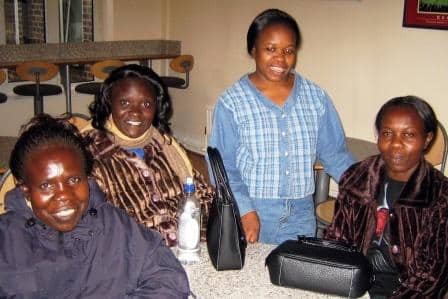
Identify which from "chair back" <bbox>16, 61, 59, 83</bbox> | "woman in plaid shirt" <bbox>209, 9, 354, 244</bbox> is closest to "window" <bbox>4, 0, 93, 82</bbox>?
"chair back" <bbox>16, 61, 59, 83</bbox>

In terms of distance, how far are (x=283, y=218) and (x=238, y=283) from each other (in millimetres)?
487

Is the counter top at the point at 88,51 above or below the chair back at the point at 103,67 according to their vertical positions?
above

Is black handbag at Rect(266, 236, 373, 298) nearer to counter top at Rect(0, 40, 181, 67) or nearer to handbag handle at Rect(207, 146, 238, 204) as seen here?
handbag handle at Rect(207, 146, 238, 204)

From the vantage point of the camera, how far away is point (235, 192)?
185 centimetres

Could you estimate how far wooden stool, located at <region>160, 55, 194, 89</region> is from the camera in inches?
223

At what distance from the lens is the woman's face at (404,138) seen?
1.76 metres

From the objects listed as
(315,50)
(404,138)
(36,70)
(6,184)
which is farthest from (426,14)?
(36,70)

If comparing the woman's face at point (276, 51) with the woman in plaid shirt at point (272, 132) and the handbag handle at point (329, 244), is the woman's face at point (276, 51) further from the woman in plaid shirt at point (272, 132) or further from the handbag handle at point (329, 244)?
the handbag handle at point (329, 244)

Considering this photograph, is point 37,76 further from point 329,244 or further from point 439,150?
point 329,244

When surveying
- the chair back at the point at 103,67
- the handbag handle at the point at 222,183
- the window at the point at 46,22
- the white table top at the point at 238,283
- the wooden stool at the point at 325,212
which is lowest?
the wooden stool at the point at 325,212

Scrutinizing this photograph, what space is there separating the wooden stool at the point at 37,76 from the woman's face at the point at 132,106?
3258 millimetres

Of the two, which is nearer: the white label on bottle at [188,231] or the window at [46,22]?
the white label on bottle at [188,231]

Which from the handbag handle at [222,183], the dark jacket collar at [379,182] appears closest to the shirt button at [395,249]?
the dark jacket collar at [379,182]

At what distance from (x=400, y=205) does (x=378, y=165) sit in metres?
0.19
